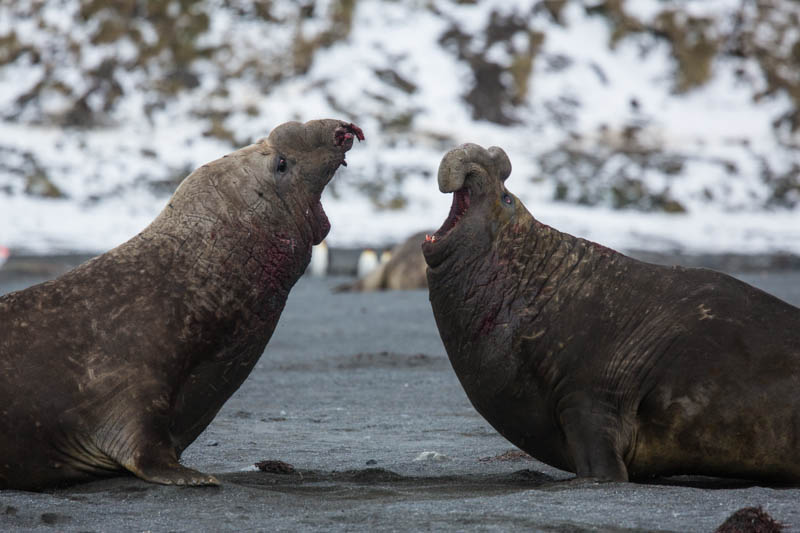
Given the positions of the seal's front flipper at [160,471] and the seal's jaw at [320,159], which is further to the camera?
the seal's jaw at [320,159]

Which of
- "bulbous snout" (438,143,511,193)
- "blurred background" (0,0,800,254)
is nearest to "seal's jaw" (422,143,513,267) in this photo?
"bulbous snout" (438,143,511,193)

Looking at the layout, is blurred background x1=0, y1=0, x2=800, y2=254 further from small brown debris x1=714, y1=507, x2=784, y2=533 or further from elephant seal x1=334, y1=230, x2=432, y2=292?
small brown debris x1=714, y1=507, x2=784, y2=533

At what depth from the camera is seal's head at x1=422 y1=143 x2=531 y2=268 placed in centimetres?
505

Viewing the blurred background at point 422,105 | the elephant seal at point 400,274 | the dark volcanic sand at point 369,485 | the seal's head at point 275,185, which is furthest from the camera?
the blurred background at point 422,105

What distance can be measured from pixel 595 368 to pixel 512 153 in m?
26.5

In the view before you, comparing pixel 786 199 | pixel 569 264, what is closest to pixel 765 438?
pixel 569 264

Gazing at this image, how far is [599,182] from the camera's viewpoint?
2953 centimetres

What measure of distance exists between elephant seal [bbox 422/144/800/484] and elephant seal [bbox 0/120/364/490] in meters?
0.68

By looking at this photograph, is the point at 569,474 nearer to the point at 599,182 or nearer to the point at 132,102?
the point at 599,182

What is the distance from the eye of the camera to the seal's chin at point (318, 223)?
5.11 metres

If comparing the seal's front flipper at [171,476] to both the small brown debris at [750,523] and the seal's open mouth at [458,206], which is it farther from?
the small brown debris at [750,523]

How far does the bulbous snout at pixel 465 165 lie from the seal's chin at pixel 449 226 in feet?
0.19

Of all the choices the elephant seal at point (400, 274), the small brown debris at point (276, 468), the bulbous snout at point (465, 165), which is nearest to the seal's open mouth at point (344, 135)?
the bulbous snout at point (465, 165)

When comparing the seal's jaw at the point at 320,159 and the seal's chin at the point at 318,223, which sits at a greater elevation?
the seal's jaw at the point at 320,159
